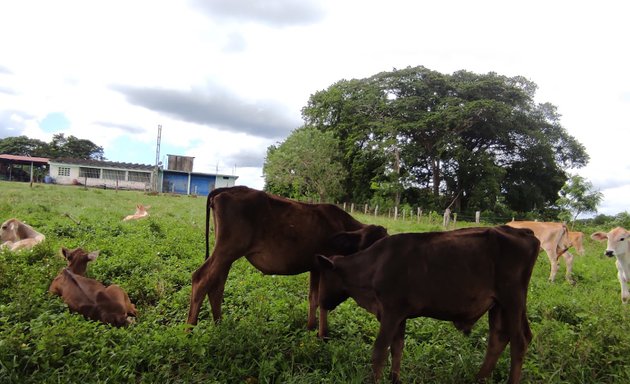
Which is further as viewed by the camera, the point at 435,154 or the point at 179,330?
the point at 435,154

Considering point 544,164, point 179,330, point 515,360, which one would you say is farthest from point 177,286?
point 544,164

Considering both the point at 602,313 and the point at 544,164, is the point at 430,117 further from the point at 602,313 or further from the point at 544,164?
the point at 602,313

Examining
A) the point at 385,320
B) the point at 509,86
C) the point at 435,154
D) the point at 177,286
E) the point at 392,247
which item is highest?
the point at 509,86

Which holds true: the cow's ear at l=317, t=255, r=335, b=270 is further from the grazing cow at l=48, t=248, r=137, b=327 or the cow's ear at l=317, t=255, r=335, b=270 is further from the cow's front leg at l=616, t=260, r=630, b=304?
the cow's front leg at l=616, t=260, r=630, b=304

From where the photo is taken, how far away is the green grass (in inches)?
155

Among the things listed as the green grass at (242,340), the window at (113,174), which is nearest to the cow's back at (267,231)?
the green grass at (242,340)

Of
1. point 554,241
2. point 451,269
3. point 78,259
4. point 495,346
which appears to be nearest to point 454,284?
point 451,269

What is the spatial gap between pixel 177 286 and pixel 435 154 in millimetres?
35840

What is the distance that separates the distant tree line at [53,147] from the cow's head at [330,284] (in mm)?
76233

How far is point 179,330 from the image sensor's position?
4484 mm

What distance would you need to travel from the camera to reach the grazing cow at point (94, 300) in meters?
5.12

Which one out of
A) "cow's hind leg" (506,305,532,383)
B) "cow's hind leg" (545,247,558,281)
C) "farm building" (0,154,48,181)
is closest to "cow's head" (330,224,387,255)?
"cow's hind leg" (506,305,532,383)

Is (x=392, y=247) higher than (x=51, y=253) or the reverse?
higher

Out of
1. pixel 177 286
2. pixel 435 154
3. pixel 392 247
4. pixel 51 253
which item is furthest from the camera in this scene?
pixel 435 154
